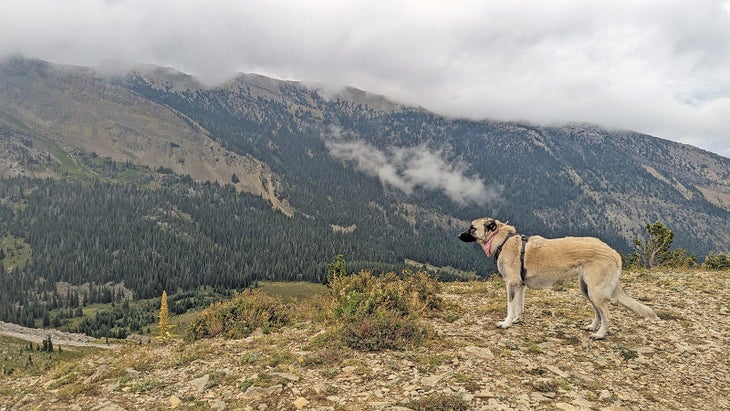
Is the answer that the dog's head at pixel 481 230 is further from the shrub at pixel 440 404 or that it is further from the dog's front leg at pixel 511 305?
the shrub at pixel 440 404

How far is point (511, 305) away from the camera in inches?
477

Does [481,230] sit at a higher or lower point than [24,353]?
higher

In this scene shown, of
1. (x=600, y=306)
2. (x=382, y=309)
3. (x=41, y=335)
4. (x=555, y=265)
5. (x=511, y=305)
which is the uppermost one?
(x=555, y=265)

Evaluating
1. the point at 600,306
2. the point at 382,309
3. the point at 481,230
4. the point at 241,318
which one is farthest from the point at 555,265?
the point at 241,318

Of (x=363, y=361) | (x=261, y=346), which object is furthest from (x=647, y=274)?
(x=261, y=346)

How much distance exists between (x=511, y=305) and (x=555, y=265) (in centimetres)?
204

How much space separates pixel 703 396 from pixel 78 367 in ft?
55.9

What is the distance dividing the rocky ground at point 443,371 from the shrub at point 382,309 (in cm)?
50

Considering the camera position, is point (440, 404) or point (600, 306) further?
point (600, 306)

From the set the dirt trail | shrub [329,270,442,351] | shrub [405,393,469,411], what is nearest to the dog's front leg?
shrub [329,270,442,351]

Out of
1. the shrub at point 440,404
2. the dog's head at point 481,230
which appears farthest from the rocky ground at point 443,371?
the dog's head at point 481,230

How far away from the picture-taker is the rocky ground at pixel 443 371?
7.77 metres

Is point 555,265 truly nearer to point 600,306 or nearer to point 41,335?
point 600,306

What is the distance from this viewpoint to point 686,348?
10570mm
